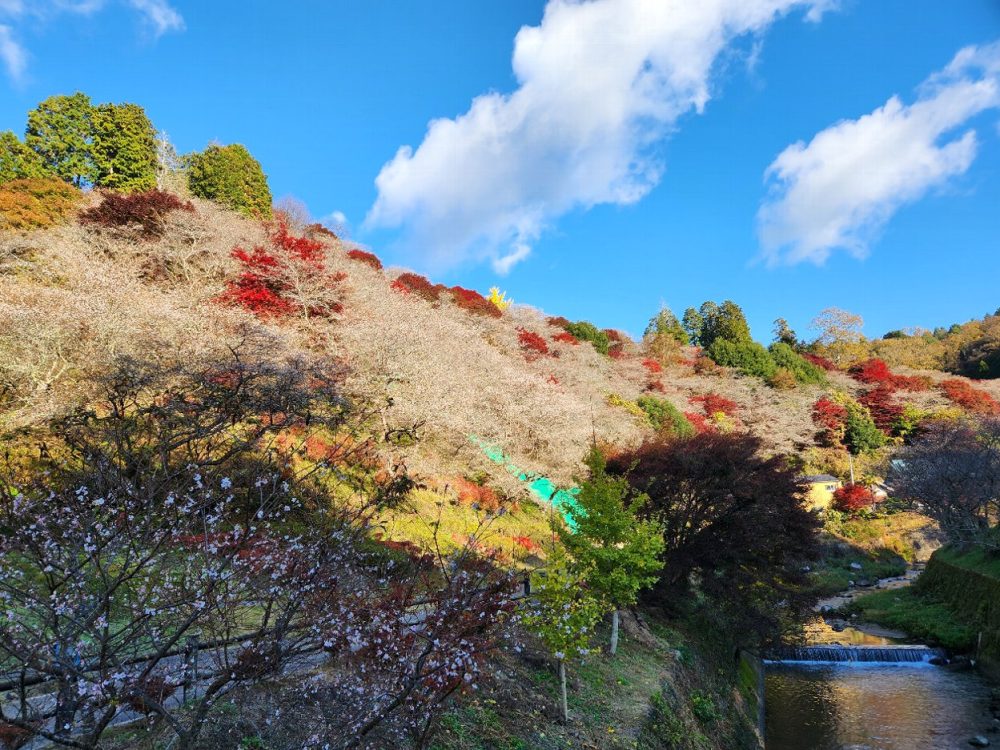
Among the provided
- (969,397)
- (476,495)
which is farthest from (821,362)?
(476,495)

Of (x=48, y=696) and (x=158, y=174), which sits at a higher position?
(x=158, y=174)

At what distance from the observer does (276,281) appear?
20.9 meters

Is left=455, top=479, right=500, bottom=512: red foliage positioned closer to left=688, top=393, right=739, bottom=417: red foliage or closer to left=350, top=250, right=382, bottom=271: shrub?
left=350, top=250, right=382, bottom=271: shrub

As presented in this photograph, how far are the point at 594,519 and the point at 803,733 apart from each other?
37.8 ft

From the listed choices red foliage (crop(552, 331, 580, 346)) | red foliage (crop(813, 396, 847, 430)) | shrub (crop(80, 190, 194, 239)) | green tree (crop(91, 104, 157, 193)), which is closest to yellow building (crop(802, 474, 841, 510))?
red foliage (crop(813, 396, 847, 430))

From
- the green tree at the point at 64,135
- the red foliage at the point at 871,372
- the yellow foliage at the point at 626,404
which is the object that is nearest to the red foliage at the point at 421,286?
the yellow foliage at the point at 626,404

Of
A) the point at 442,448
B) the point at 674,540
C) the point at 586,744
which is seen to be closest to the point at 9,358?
the point at 442,448

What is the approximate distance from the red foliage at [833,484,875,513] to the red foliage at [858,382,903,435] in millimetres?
8941

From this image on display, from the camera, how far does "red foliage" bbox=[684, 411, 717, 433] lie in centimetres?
3691

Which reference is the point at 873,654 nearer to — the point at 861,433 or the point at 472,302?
the point at 861,433

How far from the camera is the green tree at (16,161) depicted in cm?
2494

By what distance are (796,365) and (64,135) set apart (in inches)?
2235

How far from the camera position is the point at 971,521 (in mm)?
27031

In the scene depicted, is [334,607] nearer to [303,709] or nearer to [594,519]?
[303,709]
